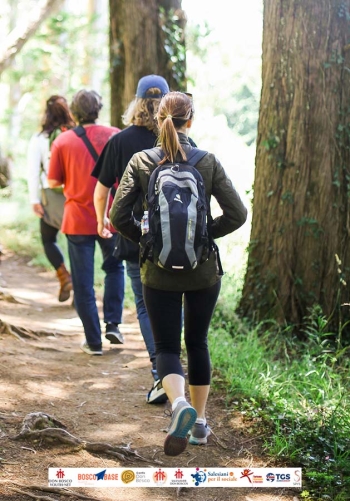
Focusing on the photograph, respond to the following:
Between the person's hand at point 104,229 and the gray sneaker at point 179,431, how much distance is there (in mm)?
2080

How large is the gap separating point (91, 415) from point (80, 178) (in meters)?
2.27

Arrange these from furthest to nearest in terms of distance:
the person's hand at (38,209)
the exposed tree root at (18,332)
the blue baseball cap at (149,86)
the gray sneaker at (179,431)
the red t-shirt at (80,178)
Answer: the person's hand at (38,209)
the exposed tree root at (18,332)
the red t-shirt at (80,178)
the blue baseball cap at (149,86)
the gray sneaker at (179,431)

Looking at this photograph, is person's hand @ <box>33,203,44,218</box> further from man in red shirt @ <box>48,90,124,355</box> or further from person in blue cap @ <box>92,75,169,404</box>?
person in blue cap @ <box>92,75,169,404</box>

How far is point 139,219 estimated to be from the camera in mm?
4426

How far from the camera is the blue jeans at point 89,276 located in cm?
639

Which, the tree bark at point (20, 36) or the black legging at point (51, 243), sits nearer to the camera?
the black legging at point (51, 243)

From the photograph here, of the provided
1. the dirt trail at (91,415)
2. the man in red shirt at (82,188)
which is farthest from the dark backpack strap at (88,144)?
the dirt trail at (91,415)

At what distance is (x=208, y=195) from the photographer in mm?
4152

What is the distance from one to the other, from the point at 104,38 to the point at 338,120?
1635cm

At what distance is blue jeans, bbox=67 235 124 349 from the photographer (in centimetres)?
639

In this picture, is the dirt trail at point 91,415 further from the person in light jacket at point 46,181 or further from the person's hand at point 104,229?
the person's hand at point 104,229

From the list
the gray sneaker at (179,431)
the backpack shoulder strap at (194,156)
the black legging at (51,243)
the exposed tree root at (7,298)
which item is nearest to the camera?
the gray sneaker at (179,431)

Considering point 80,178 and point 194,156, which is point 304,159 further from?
point 194,156

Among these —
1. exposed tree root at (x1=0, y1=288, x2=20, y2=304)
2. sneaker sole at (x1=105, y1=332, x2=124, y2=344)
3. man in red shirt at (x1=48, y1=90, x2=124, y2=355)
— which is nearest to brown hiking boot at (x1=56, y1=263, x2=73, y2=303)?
exposed tree root at (x1=0, y1=288, x2=20, y2=304)
